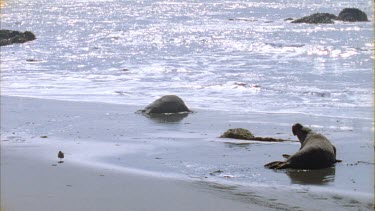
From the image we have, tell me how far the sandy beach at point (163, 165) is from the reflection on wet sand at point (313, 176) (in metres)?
0.02

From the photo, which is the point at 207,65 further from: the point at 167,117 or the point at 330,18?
the point at 330,18

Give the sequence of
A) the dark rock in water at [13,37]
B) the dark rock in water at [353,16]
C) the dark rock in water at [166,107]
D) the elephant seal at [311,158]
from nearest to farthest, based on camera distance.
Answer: the elephant seal at [311,158] → the dark rock in water at [166,107] → the dark rock in water at [13,37] → the dark rock in water at [353,16]

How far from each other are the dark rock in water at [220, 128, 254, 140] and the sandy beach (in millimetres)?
237

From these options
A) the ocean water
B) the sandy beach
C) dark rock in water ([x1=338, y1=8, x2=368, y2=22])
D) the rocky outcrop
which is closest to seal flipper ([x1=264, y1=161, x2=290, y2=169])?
the sandy beach

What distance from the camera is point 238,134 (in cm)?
1077

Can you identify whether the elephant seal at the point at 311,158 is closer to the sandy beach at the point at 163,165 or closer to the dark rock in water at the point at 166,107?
the sandy beach at the point at 163,165

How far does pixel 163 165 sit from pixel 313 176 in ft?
6.20

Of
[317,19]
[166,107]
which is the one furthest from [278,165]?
[317,19]

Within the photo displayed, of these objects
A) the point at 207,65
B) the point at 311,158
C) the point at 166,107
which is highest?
the point at 207,65

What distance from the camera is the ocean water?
52.0ft

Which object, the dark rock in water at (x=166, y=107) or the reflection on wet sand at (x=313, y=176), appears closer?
the reflection on wet sand at (x=313, y=176)

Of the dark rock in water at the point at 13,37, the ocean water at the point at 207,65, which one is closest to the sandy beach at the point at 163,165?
the ocean water at the point at 207,65

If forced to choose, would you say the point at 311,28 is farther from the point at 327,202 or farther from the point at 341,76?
the point at 327,202

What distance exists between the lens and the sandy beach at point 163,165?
725 centimetres
